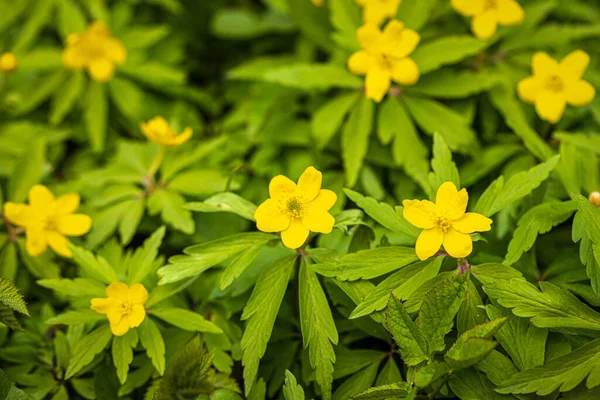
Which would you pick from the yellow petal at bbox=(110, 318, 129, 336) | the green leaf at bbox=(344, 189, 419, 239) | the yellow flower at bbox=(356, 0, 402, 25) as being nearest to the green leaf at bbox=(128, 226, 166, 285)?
the yellow petal at bbox=(110, 318, 129, 336)

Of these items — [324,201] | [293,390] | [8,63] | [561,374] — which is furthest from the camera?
[8,63]

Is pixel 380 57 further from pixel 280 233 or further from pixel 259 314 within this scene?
pixel 259 314

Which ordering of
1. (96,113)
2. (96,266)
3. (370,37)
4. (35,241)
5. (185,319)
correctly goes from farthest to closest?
(96,113), (370,37), (35,241), (96,266), (185,319)

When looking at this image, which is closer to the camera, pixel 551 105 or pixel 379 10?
pixel 551 105

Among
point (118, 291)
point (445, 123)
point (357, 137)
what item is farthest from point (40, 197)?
point (445, 123)

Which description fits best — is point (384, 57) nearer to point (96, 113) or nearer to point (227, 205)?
point (227, 205)

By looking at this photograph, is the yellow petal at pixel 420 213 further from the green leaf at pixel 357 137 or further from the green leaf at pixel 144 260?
the green leaf at pixel 144 260
